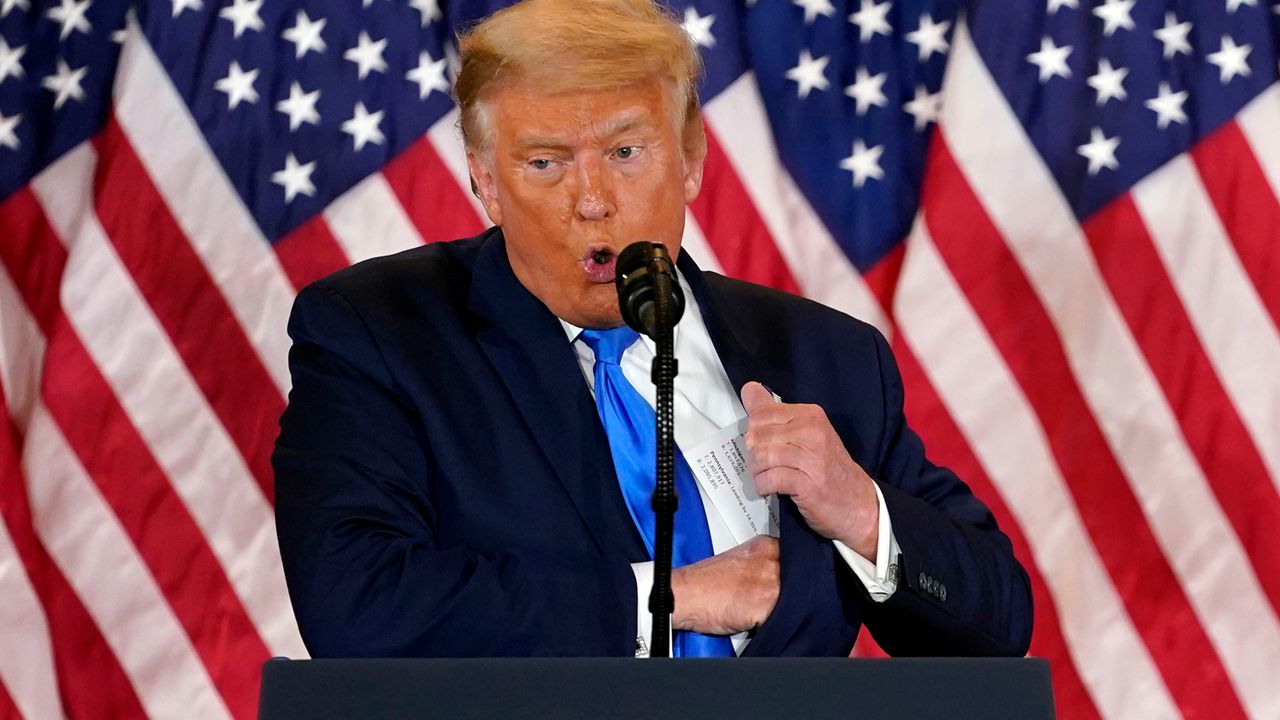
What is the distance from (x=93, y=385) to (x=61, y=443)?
Result: 13cm

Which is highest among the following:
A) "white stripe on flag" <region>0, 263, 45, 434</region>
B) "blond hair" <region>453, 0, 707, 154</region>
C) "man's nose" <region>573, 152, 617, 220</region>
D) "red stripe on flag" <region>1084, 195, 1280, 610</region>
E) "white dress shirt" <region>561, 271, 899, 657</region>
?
"white stripe on flag" <region>0, 263, 45, 434</region>

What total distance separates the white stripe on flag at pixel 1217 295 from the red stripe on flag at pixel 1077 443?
268 millimetres

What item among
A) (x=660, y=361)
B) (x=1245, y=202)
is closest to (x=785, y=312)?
(x=660, y=361)

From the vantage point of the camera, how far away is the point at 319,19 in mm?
3256

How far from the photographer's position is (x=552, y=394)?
1.95 m

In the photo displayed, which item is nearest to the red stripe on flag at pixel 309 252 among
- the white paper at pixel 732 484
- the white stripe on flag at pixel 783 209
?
the white stripe on flag at pixel 783 209

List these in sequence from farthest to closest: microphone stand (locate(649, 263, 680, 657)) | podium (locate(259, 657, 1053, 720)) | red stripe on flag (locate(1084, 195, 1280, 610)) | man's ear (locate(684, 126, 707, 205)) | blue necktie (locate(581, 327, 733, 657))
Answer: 1. red stripe on flag (locate(1084, 195, 1280, 610))
2. man's ear (locate(684, 126, 707, 205))
3. blue necktie (locate(581, 327, 733, 657))
4. microphone stand (locate(649, 263, 680, 657))
5. podium (locate(259, 657, 1053, 720))

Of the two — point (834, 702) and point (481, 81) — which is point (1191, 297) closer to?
point (481, 81)

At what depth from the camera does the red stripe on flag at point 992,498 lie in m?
3.08

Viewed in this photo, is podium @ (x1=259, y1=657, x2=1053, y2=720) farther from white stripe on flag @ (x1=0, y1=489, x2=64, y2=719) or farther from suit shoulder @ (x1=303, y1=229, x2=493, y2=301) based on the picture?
white stripe on flag @ (x1=0, y1=489, x2=64, y2=719)

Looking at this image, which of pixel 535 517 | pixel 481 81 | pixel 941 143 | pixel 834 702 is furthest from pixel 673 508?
pixel 941 143

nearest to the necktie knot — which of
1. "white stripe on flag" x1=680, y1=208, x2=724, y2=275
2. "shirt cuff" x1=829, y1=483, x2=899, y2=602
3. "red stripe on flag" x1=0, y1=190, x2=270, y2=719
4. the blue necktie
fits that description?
the blue necktie

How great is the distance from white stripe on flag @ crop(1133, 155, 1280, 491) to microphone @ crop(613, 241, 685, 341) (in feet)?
6.20

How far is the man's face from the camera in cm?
195
